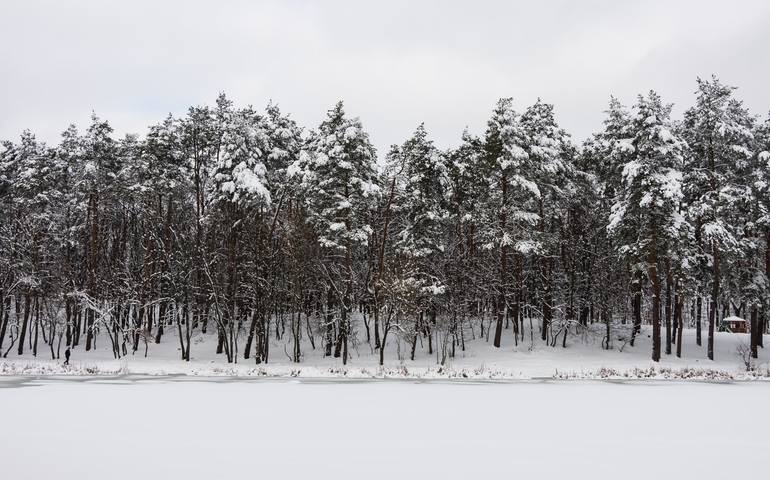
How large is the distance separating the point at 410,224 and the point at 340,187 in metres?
5.26

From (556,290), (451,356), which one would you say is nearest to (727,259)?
(556,290)

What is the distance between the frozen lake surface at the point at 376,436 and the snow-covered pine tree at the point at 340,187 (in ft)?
55.6

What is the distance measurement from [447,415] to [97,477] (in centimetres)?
641

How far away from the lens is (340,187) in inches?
1208

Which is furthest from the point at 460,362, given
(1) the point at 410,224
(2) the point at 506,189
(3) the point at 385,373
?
(2) the point at 506,189

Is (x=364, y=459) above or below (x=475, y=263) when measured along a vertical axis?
below

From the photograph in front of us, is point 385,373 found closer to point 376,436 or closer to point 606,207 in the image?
point 376,436

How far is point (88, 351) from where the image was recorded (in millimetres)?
36875

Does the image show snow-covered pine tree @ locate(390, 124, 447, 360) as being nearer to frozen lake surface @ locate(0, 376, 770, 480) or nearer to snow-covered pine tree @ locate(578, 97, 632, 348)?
snow-covered pine tree @ locate(578, 97, 632, 348)

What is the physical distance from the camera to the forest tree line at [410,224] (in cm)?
2978

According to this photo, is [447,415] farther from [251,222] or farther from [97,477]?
[251,222]

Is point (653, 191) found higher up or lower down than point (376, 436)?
higher up

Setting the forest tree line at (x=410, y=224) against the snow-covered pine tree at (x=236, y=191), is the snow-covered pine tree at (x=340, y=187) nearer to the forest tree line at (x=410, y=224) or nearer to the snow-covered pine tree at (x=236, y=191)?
the forest tree line at (x=410, y=224)

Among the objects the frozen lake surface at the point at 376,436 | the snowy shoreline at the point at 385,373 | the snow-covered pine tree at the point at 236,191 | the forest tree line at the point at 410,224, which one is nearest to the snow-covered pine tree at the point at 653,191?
the forest tree line at the point at 410,224
